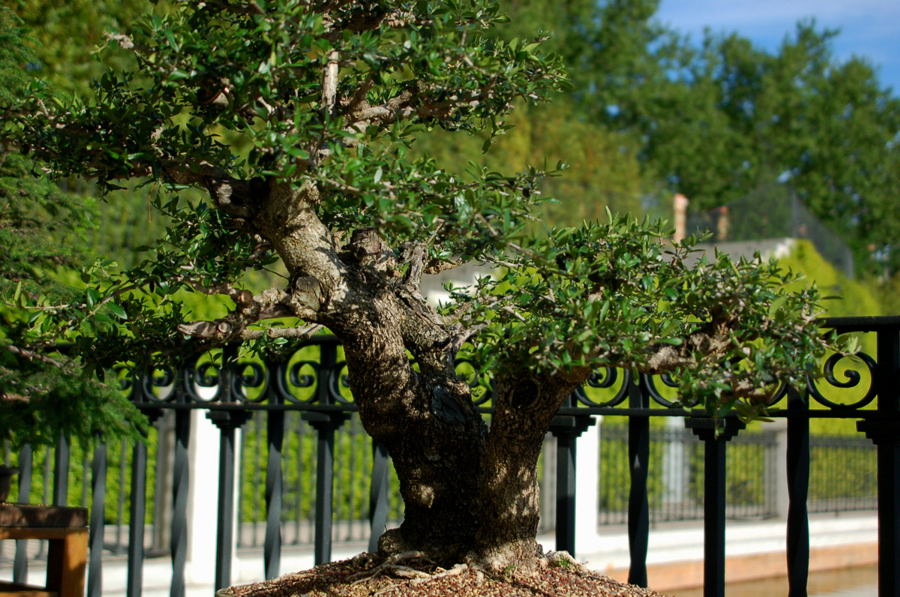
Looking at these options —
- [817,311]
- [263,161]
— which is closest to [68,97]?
[263,161]

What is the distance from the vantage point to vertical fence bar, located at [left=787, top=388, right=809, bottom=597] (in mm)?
2645

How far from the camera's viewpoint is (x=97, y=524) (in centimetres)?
396

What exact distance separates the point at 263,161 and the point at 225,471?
1767 millimetres

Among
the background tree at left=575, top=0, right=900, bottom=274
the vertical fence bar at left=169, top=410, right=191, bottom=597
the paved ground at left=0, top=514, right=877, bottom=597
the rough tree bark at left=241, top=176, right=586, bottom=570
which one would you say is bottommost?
the paved ground at left=0, top=514, right=877, bottom=597

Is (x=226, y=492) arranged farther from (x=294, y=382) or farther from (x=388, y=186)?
(x=388, y=186)

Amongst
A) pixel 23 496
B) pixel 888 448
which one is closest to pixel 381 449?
pixel 888 448

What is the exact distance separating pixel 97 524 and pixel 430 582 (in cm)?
218

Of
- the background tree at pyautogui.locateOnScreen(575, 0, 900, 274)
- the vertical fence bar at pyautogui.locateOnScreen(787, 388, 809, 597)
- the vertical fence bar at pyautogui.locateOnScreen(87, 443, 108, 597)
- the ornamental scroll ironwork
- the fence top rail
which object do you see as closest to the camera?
the fence top rail

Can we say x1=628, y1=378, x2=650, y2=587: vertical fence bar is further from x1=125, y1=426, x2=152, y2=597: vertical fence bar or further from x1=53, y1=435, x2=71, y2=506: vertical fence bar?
x1=53, y1=435, x2=71, y2=506: vertical fence bar

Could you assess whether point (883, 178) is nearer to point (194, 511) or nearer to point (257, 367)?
point (194, 511)

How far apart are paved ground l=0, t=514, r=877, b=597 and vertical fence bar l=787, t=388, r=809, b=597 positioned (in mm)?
4877

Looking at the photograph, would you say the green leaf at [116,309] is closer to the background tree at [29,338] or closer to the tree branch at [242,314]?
the tree branch at [242,314]

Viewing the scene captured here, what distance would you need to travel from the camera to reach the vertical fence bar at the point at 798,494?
8.68 ft

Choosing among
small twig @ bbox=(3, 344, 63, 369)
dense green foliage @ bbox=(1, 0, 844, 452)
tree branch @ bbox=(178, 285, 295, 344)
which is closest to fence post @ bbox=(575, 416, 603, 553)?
small twig @ bbox=(3, 344, 63, 369)
